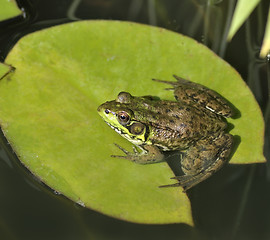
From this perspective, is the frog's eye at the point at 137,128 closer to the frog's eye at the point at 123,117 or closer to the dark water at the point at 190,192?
the frog's eye at the point at 123,117

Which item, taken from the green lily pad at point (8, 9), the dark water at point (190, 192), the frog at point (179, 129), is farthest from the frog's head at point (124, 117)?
the green lily pad at point (8, 9)

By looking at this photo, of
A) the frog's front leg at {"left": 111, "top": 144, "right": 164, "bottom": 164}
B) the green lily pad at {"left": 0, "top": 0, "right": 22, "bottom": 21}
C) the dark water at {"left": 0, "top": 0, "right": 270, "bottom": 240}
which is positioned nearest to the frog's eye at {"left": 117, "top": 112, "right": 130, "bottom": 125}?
the frog's front leg at {"left": 111, "top": 144, "right": 164, "bottom": 164}

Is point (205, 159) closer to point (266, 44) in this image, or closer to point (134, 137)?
point (134, 137)

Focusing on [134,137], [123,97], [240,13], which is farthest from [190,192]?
[240,13]

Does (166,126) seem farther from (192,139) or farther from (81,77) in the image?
(81,77)

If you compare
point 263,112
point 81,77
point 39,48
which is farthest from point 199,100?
point 39,48

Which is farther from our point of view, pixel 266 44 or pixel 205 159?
pixel 266 44
